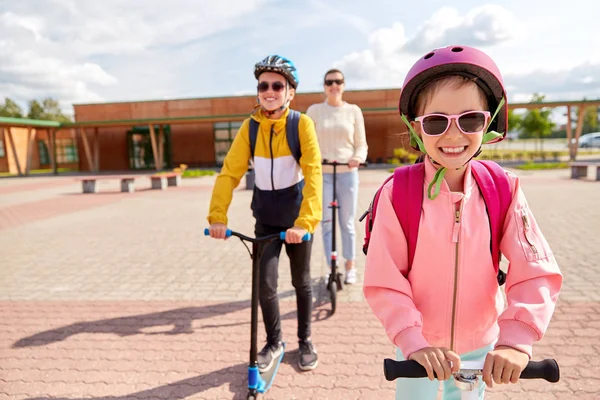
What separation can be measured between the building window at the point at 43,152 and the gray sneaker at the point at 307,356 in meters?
37.9

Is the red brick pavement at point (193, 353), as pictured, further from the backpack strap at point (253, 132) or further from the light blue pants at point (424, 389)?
the backpack strap at point (253, 132)

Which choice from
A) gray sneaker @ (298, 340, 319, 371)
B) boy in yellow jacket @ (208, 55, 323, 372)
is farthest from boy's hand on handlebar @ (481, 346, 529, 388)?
gray sneaker @ (298, 340, 319, 371)

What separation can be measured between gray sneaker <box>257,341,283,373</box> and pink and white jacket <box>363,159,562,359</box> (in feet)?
5.54

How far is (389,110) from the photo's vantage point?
83.4 feet

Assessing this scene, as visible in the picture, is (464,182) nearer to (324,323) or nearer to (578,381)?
(578,381)

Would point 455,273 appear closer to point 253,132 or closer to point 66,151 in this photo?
point 253,132

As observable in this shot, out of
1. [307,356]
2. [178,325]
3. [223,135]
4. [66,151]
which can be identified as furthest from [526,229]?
[66,151]

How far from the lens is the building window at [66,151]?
33156 millimetres

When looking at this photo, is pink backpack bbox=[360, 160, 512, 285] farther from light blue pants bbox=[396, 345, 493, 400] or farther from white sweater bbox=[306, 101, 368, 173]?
white sweater bbox=[306, 101, 368, 173]

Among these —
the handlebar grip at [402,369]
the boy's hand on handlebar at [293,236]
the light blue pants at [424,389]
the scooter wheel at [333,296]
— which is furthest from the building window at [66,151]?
the handlebar grip at [402,369]

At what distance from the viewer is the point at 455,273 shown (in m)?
1.47

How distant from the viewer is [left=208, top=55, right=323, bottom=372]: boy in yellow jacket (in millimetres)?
2689

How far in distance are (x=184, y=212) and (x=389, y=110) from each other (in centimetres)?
1822

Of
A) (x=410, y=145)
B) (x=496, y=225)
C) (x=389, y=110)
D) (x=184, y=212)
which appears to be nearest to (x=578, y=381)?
(x=496, y=225)
